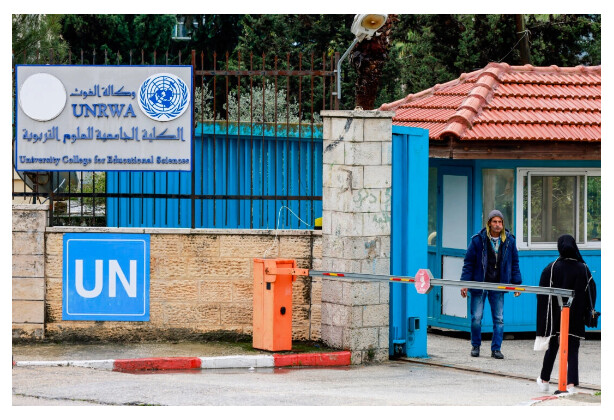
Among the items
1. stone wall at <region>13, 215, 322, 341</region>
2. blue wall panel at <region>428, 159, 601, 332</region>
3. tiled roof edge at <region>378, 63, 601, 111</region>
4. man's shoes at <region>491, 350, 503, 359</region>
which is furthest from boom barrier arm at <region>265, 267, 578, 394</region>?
tiled roof edge at <region>378, 63, 601, 111</region>

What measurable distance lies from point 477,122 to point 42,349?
593cm

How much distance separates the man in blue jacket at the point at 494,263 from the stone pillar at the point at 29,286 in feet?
15.4

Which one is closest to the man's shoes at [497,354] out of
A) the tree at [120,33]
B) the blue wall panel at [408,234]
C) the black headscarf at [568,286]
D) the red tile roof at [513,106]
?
the blue wall panel at [408,234]

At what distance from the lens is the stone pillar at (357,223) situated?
35.7 feet

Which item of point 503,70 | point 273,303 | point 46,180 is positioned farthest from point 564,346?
point 503,70

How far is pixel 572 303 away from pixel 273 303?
3.14m

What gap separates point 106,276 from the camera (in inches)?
446

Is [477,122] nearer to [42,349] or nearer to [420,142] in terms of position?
[420,142]

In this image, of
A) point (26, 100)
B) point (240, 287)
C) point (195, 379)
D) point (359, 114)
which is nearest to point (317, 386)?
point (195, 379)

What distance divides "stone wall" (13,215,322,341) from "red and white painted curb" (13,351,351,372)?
0.66m

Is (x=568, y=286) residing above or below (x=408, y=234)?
below

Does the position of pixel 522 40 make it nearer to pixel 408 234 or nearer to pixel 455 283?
pixel 408 234

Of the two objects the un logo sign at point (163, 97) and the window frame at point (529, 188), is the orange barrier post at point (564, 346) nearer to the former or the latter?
the window frame at point (529, 188)

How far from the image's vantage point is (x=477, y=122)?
1291 centimetres
